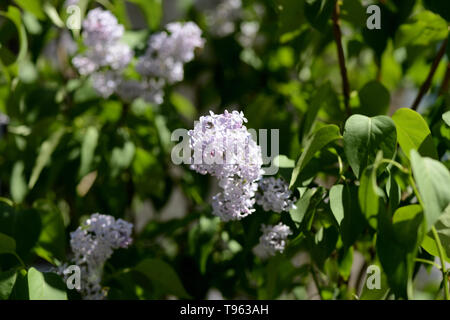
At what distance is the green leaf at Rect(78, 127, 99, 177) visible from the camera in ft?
3.36

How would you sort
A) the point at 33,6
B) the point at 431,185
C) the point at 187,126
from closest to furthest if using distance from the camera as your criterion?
the point at 431,185, the point at 33,6, the point at 187,126

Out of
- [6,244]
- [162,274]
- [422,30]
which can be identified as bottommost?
[162,274]

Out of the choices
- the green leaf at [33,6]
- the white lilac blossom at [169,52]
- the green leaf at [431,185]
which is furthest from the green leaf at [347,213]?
the green leaf at [33,6]

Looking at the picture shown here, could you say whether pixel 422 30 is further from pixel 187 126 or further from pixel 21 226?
pixel 21 226

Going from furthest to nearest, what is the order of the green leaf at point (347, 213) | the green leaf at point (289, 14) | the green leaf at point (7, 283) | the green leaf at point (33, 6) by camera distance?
the green leaf at point (33, 6) → the green leaf at point (289, 14) → the green leaf at point (7, 283) → the green leaf at point (347, 213)

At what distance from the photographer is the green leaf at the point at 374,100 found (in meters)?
0.87

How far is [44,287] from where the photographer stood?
0.72m

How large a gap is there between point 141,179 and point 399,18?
604 millimetres

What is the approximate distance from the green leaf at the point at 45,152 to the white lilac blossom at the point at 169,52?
21cm

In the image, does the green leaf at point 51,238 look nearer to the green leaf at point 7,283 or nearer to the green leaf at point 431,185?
the green leaf at point 7,283

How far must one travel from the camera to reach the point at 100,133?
1.12 meters

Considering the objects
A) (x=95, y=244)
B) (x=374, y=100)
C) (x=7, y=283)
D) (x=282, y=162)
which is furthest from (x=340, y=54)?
(x=7, y=283)

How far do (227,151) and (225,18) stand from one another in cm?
87
